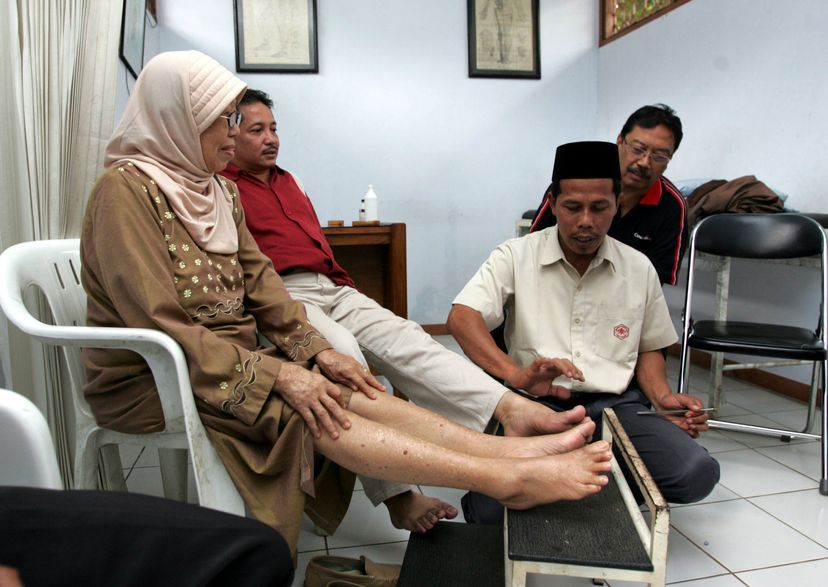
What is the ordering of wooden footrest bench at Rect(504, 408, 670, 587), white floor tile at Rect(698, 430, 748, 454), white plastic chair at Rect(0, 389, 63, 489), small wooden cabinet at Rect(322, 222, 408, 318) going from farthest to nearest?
small wooden cabinet at Rect(322, 222, 408, 318), white floor tile at Rect(698, 430, 748, 454), wooden footrest bench at Rect(504, 408, 670, 587), white plastic chair at Rect(0, 389, 63, 489)

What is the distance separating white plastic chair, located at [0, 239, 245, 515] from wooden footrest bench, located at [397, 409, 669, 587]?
1.65 feet

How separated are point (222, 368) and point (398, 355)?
0.66m

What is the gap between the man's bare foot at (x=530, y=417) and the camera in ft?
4.72

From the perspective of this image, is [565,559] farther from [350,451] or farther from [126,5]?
[126,5]

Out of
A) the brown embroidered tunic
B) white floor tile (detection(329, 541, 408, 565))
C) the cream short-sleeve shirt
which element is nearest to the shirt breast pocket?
the cream short-sleeve shirt

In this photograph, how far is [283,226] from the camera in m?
2.07

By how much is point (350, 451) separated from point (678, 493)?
888 millimetres

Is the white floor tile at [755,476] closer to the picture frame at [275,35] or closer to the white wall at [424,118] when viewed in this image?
the white wall at [424,118]

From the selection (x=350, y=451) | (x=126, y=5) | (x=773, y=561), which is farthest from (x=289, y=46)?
(x=773, y=561)

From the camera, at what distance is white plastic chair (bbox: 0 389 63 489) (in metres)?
0.71

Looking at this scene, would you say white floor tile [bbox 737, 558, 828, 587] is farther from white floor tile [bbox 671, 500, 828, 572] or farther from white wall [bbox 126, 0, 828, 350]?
white wall [bbox 126, 0, 828, 350]

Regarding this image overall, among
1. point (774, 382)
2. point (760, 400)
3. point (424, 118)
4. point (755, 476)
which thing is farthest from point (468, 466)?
point (424, 118)

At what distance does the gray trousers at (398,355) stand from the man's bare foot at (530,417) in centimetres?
3

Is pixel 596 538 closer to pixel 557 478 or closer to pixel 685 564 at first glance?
pixel 557 478
